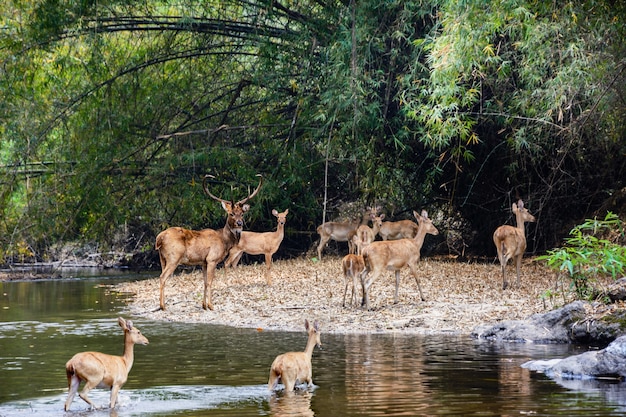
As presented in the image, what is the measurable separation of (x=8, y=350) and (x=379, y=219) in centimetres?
1168

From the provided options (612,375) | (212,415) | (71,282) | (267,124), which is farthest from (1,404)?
(71,282)

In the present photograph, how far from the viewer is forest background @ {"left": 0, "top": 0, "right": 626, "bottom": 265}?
17281 millimetres

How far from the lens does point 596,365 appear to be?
9680 mm

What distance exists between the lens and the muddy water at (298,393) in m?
8.39

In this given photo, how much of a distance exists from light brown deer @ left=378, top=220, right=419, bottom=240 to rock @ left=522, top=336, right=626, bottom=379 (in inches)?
525

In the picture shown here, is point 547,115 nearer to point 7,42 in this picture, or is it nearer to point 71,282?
point 7,42

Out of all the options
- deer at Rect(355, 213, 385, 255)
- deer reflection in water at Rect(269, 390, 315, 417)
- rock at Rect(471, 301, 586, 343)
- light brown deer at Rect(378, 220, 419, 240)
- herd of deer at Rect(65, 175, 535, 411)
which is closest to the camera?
deer reflection in water at Rect(269, 390, 315, 417)

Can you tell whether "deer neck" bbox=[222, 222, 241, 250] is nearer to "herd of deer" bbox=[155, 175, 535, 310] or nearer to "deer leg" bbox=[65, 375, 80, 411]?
"herd of deer" bbox=[155, 175, 535, 310]

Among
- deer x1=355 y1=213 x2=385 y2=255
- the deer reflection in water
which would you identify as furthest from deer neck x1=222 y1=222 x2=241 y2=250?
the deer reflection in water

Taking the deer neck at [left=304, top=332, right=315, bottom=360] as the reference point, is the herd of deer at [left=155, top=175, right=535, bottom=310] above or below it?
above

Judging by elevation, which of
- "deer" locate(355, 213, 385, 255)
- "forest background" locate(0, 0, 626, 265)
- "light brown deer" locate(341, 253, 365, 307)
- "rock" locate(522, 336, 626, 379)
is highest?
"forest background" locate(0, 0, 626, 265)

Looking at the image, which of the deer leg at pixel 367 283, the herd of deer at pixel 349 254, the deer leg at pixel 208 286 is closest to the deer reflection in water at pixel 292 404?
the herd of deer at pixel 349 254

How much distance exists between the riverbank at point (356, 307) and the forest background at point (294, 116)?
78.5 inches

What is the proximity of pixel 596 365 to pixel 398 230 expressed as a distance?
13.7 meters
